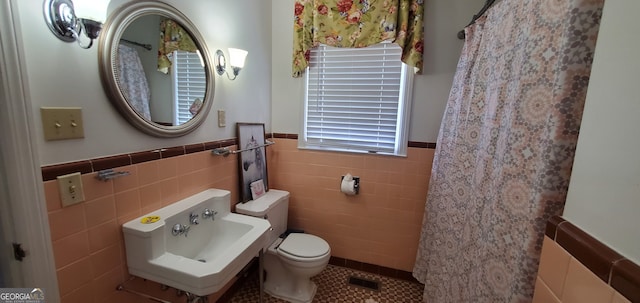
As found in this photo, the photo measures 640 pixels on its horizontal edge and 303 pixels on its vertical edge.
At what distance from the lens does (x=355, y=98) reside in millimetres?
2049

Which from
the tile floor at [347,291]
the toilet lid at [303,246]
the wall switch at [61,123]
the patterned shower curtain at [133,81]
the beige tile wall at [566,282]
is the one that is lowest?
the tile floor at [347,291]

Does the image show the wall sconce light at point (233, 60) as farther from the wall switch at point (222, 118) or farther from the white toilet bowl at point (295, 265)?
the white toilet bowl at point (295, 265)

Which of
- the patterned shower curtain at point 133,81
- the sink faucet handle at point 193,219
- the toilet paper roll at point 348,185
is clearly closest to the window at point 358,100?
the toilet paper roll at point 348,185

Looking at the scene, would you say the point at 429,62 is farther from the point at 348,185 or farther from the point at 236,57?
the point at 236,57

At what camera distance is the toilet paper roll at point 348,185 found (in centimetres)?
Answer: 205

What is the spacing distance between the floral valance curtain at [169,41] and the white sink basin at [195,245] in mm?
748

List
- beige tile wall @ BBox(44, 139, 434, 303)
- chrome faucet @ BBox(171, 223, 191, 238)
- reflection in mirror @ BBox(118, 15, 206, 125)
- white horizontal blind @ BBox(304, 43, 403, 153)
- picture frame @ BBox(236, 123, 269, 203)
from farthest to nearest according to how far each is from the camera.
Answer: white horizontal blind @ BBox(304, 43, 403, 153) → picture frame @ BBox(236, 123, 269, 203) → chrome faucet @ BBox(171, 223, 191, 238) → reflection in mirror @ BBox(118, 15, 206, 125) → beige tile wall @ BBox(44, 139, 434, 303)

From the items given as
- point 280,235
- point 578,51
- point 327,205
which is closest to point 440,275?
point 327,205

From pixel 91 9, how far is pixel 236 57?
784 mm

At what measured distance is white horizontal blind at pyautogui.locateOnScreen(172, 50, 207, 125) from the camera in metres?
1.35

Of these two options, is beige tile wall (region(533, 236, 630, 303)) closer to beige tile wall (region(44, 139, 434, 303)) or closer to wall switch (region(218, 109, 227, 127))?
beige tile wall (region(44, 139, 434, 303))

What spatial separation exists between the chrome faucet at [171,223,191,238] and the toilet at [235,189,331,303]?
Result: 475mm

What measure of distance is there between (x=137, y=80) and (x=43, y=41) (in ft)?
1.08

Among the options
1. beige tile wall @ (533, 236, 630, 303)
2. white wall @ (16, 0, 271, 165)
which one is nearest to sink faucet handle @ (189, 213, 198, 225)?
white wall @ (16, 0, 271, 165)
